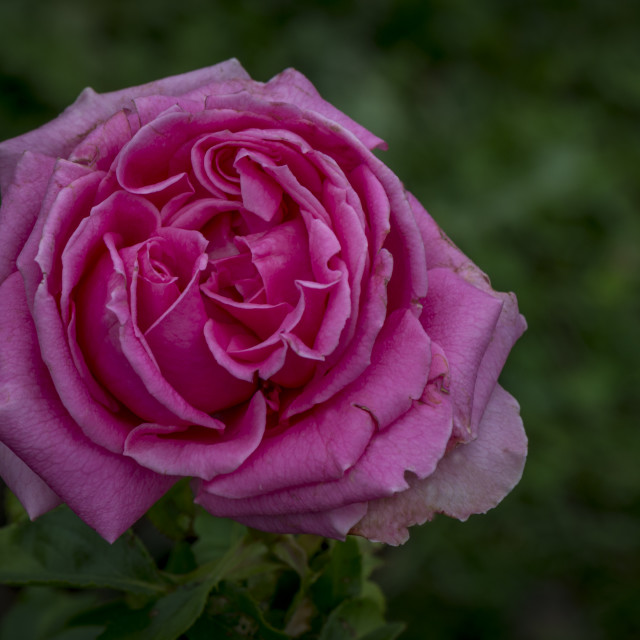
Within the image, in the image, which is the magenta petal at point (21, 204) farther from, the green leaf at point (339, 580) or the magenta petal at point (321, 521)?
the green leaf at point (339, 580)

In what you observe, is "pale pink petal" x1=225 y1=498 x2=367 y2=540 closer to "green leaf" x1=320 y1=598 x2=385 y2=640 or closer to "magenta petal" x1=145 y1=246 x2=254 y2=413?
"magenta petal" x1=145 y1=246 x2=254 y2=413

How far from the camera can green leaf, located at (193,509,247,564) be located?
1.07 meters

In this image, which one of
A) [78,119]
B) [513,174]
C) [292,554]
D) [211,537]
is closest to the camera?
[78,119]

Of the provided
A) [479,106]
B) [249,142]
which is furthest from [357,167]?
[479,106]

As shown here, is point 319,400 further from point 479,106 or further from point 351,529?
point 479,106

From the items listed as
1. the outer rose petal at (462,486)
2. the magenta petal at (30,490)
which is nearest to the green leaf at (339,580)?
the outer rose petal at (462,486)

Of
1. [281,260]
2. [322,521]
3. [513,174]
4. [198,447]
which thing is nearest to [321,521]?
[322,521]

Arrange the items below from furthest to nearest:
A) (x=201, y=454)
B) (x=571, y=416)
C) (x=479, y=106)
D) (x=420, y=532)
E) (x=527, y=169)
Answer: (x=479, y=106) → (x=527, y=169) → (x=571, y=416) → (x=420, y=532) → (x=201, y=454)

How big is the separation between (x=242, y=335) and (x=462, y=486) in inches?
9.5

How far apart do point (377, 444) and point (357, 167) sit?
26 centimetres

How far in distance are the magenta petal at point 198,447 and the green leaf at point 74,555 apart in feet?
0.97

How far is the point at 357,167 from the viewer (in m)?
0.78

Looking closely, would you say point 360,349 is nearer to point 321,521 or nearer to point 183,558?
point 321,521

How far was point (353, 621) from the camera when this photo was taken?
1.00 metres
